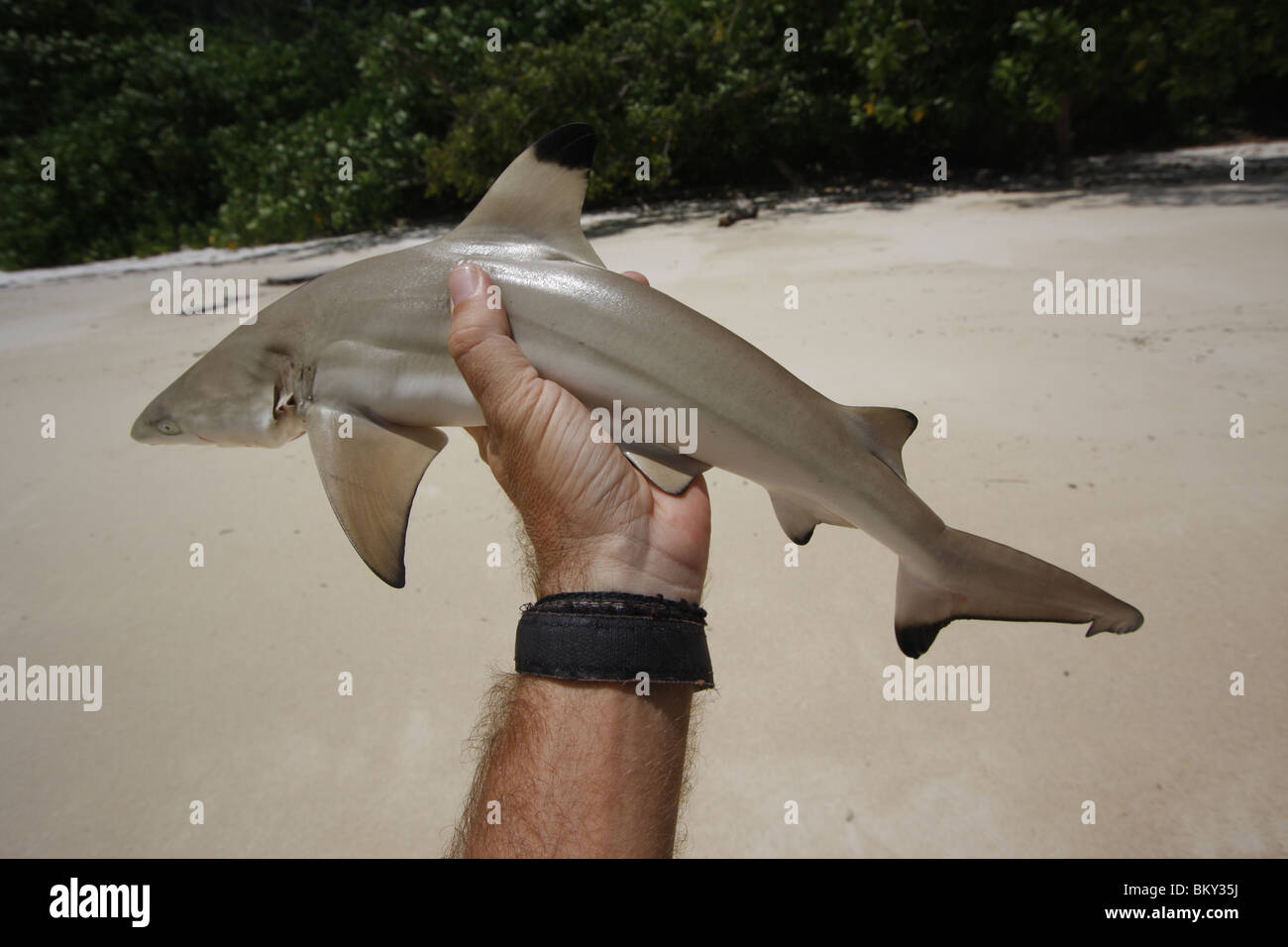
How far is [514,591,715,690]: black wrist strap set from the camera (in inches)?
51.1

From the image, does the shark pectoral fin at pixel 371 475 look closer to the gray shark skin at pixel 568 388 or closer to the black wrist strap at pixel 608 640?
the gray shark skin at pixel 568 388

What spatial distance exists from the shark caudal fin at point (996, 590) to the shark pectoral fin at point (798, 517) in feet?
0.59

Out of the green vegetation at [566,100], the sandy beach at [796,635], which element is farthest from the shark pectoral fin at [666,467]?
the green vegetation at [566,100]

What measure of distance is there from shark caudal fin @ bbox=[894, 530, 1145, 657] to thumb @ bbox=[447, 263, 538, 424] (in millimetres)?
826

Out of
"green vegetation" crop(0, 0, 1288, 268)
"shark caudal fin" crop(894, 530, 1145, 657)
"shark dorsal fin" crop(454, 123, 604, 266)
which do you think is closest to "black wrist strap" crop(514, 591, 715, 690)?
"shark caudal fin" crop(894, 530, 1145, 657)

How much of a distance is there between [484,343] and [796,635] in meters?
1.52

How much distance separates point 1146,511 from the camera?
2.83 meters

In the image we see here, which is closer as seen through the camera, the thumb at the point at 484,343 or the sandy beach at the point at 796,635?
the thumb at the point at 484,343

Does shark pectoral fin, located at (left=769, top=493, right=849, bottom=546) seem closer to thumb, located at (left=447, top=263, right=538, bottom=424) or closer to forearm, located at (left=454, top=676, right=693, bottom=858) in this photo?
forearm, located at (left=454, top=676, right=693, bottom=858)

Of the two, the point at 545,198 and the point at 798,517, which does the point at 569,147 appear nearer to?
the point at 545,198

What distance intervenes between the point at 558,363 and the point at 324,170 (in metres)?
11.7

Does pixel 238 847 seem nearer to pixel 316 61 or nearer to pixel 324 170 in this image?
pixel 324 170

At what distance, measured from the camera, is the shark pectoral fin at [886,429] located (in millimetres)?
1411

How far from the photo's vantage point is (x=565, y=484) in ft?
4.82
